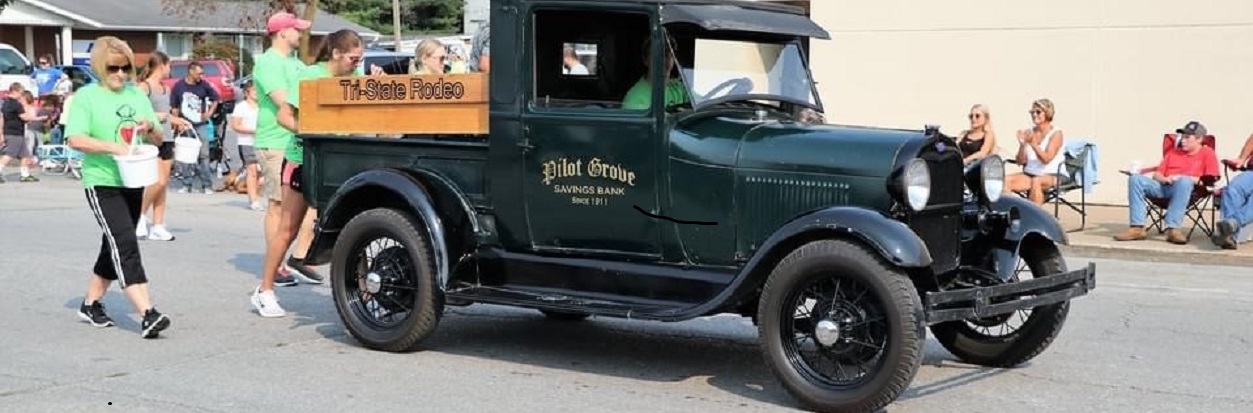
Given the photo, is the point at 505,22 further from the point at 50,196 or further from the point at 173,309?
the point at 50,196

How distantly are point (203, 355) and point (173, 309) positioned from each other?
1.78 m

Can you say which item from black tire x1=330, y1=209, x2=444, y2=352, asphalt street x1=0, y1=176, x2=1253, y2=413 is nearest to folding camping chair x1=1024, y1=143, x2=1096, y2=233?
asphalt street x1=0, y1=176, x2=1253, y2=413

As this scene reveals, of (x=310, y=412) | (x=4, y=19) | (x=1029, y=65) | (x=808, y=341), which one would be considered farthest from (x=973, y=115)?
(x=4, y=19)

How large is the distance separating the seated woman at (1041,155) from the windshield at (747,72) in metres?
7.91

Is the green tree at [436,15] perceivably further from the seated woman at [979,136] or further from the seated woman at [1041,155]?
the seated woman at [1041,155]

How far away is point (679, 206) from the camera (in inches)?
287

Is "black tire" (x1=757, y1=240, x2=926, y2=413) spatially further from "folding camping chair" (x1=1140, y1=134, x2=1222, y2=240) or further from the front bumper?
"folding camping chair" (x1=1140, y1=134, x2=1222, y2=240)

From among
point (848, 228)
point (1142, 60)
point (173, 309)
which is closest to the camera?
point (848, 228)

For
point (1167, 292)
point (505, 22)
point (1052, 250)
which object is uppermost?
point (505, 22)

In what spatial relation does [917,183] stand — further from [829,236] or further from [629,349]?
[629,349]

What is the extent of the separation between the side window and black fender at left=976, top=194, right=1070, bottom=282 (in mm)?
1824

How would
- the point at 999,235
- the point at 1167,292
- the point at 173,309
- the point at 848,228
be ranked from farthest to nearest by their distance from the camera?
the point at 1167,292 < the point at 173,309 < the point at 999,235 < the point at 848,228

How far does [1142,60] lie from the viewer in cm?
1753

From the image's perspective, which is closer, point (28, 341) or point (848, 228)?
point (848, 228)
